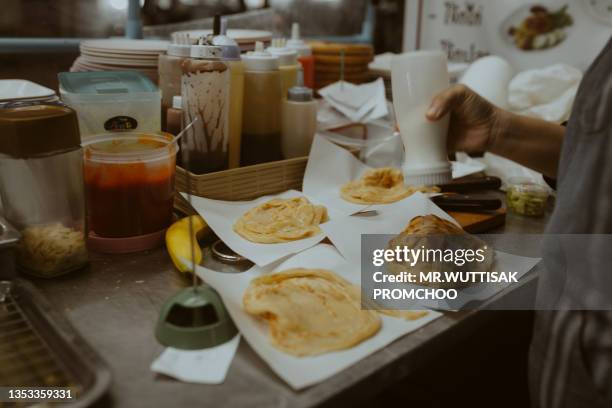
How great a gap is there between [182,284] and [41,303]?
277mm

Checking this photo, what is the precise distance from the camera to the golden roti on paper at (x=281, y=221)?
4.29 feet

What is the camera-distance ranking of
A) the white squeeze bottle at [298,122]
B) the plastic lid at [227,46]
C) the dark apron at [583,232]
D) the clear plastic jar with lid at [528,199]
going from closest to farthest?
the dark apron at [583,232], the plastic lid at [227,46], the clear plastic jar with lid at [528,199], the white squeeze bottle at [298,122]

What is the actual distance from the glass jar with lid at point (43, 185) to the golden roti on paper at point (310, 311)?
1.36 feet

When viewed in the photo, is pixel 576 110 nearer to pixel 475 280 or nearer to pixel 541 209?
pixel 475 280

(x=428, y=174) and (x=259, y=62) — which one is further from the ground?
→ (x=259, y=62)

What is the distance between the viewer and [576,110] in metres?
0.92

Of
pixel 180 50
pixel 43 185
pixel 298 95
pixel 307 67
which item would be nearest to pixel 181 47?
pixel 180 50

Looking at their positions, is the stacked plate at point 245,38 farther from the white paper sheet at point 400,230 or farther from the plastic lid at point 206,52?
the white paper sheet at point 400,230

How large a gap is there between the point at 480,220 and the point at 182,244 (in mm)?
774

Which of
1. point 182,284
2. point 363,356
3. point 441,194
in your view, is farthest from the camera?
point 441,194

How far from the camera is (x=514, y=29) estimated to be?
3102mm

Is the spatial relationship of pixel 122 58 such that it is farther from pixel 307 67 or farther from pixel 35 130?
pixel 307 67

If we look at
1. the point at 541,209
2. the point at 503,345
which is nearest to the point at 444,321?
the point at 541,209

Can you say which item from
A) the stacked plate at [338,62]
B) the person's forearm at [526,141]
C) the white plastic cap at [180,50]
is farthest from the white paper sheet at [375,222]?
the stacked plate at [338,62]
